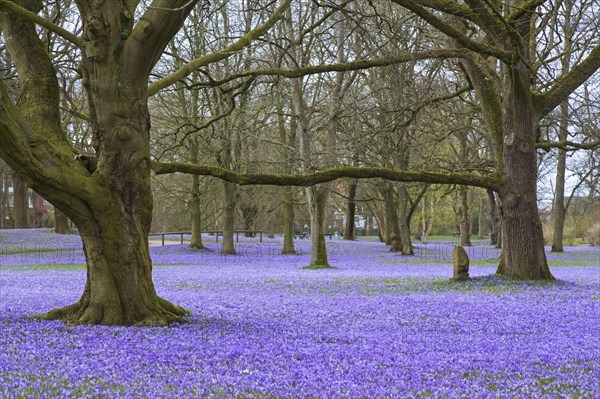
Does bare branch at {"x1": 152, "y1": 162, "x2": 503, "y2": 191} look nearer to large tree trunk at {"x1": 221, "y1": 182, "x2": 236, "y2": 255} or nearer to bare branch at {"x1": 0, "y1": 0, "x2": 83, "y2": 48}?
bare branch at {"x1": 0, "y1": 0, "x2": 83, "y2": 48}

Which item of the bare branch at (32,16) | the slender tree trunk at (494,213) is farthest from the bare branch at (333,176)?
the slender tree trunk at (494,213)

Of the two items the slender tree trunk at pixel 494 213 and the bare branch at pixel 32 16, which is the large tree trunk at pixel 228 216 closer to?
the slender tree trunk at pixel 494 213

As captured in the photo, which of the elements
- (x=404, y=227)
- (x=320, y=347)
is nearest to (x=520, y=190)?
(x=320, y=347)

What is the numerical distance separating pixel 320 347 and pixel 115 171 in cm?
360

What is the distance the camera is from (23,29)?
30.4 feet

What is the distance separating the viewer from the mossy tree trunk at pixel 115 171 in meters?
8.37

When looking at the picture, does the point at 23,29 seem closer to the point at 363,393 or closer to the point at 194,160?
the point at 363,393

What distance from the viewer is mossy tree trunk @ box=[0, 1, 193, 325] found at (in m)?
8.37

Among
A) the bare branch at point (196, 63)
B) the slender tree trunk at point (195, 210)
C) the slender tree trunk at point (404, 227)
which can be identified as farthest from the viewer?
the slender tree trunk at point (404, 227)

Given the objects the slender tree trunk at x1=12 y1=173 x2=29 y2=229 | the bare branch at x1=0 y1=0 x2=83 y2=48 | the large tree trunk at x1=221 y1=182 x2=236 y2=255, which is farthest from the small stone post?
the slender tree trunk at x1=12 y1=173 x2=29 y2=229

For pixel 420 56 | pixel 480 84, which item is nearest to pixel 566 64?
pixel 480 84

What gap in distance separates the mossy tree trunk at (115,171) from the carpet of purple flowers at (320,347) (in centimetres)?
63

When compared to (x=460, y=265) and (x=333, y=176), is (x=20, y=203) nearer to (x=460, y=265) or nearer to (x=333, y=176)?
(x=333, y=176)

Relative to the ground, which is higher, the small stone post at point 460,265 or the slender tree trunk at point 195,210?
the slender tree trunk at point 195,210
